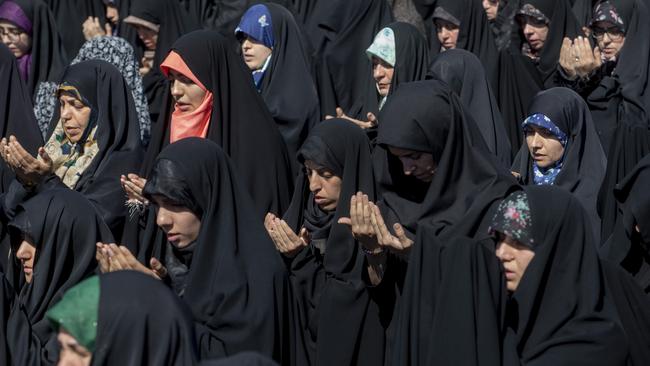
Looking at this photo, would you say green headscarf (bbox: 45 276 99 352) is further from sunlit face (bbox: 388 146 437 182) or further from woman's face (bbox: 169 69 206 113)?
woman's face (bbox: 169 69 206 113)

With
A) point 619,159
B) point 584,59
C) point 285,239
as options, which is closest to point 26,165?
point 285,239

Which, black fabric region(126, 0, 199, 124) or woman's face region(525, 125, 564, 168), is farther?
black fabric region(126, 0, 199, 124)

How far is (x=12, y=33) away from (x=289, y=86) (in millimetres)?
2201

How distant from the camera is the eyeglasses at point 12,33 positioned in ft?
32.4

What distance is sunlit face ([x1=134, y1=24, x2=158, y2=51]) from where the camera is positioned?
10.3 metres

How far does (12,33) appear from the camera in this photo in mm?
9883

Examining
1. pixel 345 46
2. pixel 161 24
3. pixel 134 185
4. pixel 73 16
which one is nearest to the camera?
pixel 134 185

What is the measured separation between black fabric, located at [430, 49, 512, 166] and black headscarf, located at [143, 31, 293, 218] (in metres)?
1.07

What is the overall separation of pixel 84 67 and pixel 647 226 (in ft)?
10.6

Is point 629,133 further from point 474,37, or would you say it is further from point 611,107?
point 474,37

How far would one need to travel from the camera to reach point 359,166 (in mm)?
6469

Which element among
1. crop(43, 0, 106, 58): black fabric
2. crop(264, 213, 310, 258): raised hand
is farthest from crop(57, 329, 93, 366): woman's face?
crop(43, 0, 106, 58): black fabric

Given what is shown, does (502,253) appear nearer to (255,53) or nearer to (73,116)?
(73,116)

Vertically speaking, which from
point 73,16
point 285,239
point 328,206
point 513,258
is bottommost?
point 73,16
